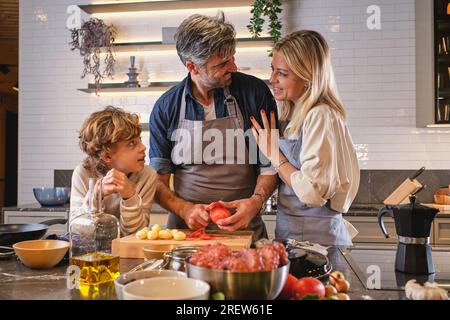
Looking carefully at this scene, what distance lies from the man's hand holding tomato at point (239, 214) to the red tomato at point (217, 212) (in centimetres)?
2

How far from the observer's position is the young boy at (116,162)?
2025 mm

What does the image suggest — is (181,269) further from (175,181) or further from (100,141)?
(175,181)

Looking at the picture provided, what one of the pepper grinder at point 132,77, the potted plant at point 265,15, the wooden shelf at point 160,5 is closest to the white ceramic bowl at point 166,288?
the potted plant at point 265,15

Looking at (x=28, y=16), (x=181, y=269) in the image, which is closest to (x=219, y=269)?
(x=181, y=269)

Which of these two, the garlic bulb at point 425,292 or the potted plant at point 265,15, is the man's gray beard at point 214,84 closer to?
the garlic bulb at point 425,292

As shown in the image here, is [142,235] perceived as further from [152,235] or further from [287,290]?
[287,290]

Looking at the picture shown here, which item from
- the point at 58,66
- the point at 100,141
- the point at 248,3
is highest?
the point at 248,3

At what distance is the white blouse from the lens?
6.34 feet

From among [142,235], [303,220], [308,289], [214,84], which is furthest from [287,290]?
[214,84]

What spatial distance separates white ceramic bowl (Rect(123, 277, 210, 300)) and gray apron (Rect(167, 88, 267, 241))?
1.29m

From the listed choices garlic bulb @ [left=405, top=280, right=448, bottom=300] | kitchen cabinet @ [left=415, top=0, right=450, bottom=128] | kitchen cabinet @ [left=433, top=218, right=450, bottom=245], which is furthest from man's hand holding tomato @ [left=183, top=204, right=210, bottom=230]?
kitchen cabinet @ [left=415, top=0, right=450, bottom=128]

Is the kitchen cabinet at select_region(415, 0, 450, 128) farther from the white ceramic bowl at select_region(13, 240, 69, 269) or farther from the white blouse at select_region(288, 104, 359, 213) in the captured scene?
the white ceramic bowl at select_region(13, 240, 69, 269)

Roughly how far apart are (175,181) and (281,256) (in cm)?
144

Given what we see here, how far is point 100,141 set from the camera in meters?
2.06
